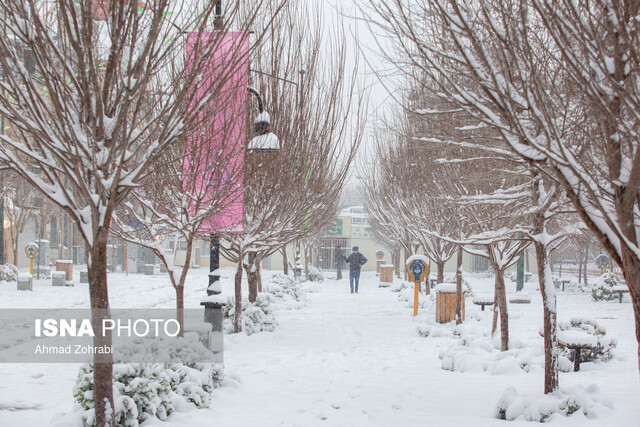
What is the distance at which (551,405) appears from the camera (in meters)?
4.88

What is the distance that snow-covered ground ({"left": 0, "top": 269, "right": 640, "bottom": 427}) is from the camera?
16.4 feet

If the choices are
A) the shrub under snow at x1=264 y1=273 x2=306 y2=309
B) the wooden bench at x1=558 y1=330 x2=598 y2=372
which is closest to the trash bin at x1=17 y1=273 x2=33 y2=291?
the shrub under snow at x1=264 y1=273 x2=306 y2=309

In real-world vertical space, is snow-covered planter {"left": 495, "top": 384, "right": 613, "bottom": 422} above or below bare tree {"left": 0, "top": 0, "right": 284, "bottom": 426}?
below

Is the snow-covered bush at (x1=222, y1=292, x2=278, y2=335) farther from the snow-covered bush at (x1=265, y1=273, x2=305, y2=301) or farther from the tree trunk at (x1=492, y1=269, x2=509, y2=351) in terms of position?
the snow-covered bush at (x1=265, y1=273, x2=305, y2=301)

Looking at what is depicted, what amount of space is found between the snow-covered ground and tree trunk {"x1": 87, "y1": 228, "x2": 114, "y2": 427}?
14.8 inches

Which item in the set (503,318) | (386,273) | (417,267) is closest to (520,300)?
(417,267)

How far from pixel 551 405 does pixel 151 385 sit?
3568 millimetres

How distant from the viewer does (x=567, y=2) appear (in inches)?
112

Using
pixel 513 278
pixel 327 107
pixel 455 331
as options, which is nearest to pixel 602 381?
pixel 455 331

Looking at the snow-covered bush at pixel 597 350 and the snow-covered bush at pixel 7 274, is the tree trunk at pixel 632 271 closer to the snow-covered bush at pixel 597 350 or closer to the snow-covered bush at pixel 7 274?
the snow-covered bush at pixel 597 350

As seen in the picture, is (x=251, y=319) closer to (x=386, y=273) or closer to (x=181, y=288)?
(x=181, y=288)

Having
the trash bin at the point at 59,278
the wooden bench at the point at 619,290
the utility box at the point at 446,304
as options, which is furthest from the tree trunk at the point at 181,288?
the wooden bench at the point at 619,290

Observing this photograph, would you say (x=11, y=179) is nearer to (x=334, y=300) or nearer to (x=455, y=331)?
(x=334, y=300)

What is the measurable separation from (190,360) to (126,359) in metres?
0.87
